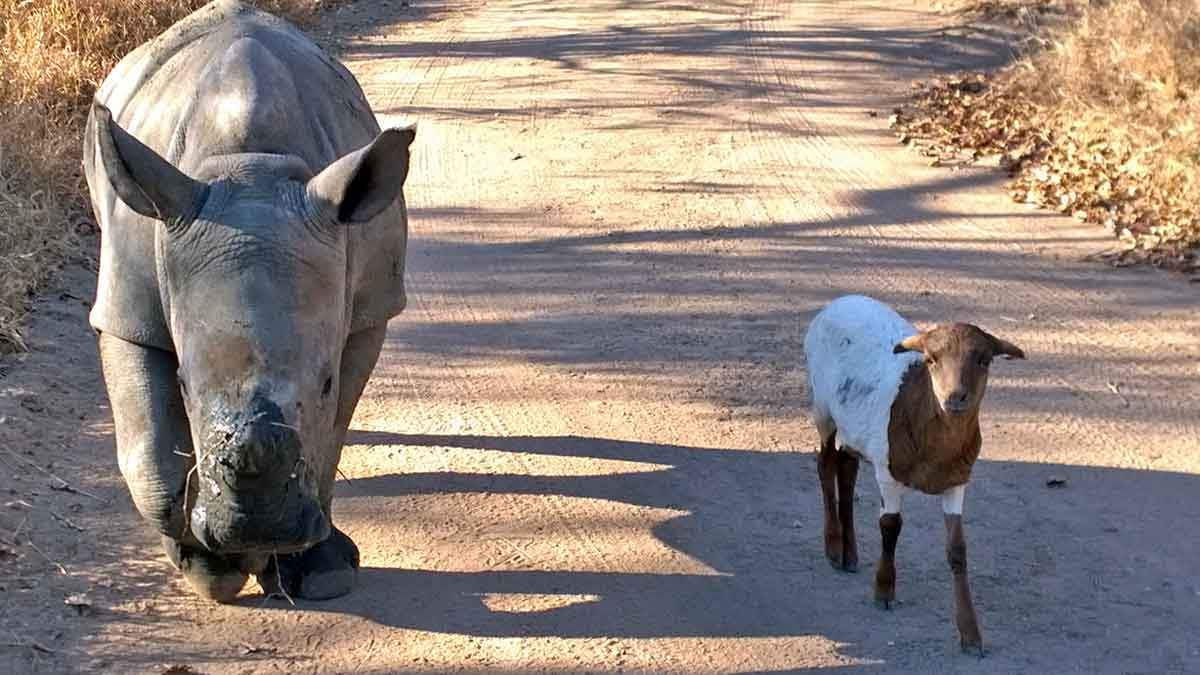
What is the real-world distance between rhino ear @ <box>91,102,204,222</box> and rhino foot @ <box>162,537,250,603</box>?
4.81 ft

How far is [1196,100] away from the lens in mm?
10828

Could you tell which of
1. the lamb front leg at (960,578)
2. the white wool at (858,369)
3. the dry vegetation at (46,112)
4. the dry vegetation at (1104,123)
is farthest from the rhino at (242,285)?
the dry vegetation at (1104,123)

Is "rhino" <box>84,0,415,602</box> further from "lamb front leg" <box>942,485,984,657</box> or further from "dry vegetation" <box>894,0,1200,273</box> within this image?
"dry vegetation" <box>894,0,1200,273</box>

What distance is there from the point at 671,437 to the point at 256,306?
333 cm

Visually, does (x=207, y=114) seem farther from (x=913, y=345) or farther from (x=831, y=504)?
(x=831, y=504)

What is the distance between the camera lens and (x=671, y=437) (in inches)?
293

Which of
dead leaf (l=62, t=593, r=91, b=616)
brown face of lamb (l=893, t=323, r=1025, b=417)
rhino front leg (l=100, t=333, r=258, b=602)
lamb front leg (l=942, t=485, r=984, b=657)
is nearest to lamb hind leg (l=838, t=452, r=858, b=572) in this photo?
lamb front leg (l=942, t=485, r=984, b=657)

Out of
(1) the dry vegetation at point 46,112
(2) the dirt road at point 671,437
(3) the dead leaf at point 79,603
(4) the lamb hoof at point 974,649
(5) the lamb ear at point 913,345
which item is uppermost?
(5) the lamb ear at point 913,345

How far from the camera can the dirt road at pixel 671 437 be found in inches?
219

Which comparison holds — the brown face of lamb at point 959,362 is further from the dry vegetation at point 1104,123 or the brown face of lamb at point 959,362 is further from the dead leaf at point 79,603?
the dry vegetation at point 1104,123

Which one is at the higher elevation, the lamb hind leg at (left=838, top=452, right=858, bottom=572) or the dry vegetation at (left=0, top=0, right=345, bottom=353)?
the dry vegetation at (left=0, top=0, right=345, bottom=353)

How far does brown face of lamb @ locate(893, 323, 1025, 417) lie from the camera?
5070 mm

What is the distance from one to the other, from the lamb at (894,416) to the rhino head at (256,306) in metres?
1.92

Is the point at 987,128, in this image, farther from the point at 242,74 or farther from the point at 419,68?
the point at 242,74
